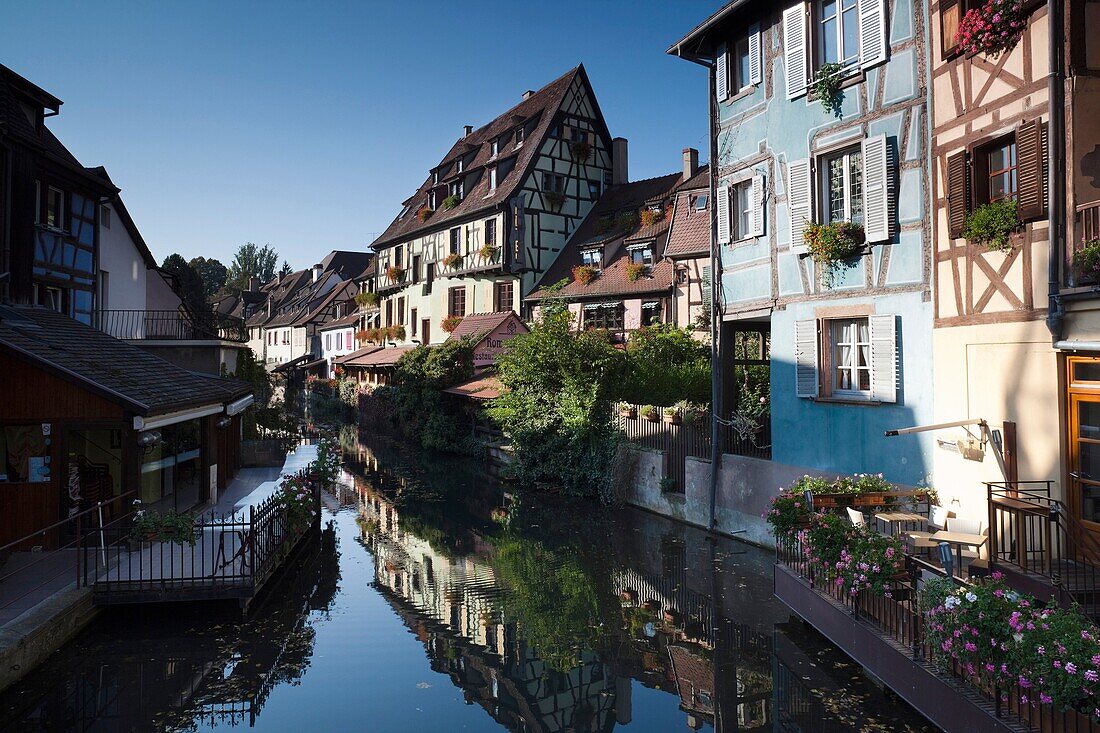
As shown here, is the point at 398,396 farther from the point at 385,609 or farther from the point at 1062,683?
the point at 1062,683

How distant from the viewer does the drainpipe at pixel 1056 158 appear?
8766 mm

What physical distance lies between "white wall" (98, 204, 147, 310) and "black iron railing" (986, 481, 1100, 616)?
2201 cm

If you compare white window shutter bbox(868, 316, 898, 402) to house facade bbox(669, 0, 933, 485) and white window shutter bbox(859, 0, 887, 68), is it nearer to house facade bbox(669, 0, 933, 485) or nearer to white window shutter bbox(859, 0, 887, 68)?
house facade bbox(669, 0, 933, 485)

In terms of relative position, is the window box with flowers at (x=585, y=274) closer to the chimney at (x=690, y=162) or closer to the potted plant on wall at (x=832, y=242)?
the chimney at (x=690, y=162)

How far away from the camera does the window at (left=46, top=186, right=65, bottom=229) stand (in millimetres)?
18562

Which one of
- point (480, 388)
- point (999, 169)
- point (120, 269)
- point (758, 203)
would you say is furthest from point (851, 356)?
point (120, 269)

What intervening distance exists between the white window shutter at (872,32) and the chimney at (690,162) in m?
19.2

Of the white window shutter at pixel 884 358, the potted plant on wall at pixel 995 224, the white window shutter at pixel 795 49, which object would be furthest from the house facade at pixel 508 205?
the potted plant on wall at pixel 995 224

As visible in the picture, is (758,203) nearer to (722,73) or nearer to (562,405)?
(722,73)

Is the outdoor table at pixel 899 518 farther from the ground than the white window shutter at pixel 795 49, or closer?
closer

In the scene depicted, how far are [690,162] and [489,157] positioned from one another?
1172cm

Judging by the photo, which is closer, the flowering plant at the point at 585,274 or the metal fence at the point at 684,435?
the metal fence at the point at 684,435

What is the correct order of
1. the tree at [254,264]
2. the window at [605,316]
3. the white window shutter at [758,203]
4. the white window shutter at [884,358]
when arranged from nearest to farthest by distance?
the white window shutter at [884,358] → the white window shutter at [758,203] → the window at [605,316] → the tree at [254,264]

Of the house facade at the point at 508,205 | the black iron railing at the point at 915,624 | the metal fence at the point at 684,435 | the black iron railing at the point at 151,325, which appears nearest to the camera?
the black iron railing at the point at 915,624
